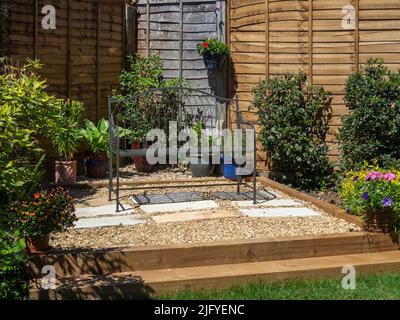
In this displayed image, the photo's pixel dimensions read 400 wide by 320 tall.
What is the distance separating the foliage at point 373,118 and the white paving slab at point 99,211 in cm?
315

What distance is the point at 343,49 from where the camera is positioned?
29.8 ft

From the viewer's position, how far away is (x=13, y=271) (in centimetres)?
423

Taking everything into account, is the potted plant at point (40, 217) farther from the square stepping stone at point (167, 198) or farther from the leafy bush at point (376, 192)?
the leafy bush at point (376, 192)

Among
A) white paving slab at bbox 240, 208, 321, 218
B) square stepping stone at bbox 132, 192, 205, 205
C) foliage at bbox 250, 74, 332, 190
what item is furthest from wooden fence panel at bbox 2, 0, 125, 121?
white paving slab at bbox 240, 208, 321, 218

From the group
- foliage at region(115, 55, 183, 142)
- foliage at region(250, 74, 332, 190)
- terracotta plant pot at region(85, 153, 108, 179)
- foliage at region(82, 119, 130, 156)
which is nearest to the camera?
foliage at region(250, 74, 332, 190)

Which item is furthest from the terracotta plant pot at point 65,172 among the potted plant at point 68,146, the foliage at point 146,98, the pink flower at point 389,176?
the pink flower at point 389,176

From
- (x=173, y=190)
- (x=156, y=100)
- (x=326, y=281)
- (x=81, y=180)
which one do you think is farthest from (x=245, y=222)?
(x=156, y=100)

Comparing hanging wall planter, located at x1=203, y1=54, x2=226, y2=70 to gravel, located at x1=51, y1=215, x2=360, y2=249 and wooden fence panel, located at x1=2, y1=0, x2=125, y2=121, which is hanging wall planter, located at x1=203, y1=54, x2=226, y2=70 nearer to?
wooden fence panel, located at x1=2, y1=0, x2=125, y2=121

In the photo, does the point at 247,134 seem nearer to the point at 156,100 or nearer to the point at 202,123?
the point at 202,123

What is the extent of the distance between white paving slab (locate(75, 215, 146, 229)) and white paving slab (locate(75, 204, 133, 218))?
18 centimetres

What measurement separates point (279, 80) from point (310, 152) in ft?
3.86

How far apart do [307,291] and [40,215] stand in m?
2.25

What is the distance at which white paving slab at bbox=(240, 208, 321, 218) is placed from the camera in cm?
710

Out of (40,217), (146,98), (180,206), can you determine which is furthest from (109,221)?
(146,98)
